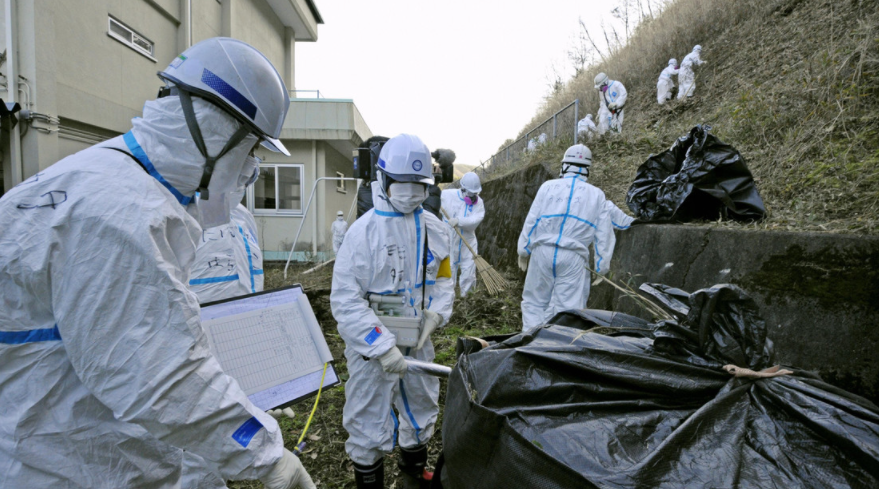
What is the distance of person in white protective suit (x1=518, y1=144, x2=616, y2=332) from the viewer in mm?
4617

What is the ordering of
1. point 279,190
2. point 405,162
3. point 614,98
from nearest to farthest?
point 405,162 < point 614,98 < point 279,190

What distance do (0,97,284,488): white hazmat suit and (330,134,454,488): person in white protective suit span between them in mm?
1250

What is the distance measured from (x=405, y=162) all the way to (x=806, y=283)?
106 inches

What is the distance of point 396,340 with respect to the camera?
100 inches

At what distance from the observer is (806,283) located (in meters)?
2.79

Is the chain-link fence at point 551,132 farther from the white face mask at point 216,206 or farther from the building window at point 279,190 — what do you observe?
the white face mask at point 216,206

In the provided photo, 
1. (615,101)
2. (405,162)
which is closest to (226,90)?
(405,162)

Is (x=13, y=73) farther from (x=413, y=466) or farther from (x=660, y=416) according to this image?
(x=660, y=416)

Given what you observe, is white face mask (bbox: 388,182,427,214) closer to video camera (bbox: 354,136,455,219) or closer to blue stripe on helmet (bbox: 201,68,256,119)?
video camera (bbox: 354,136,455,219)

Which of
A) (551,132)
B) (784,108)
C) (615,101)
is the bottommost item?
(784,108)

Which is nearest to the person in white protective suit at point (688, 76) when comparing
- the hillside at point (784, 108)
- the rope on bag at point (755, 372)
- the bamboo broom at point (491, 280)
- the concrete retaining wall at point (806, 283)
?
the hillside at point (784, 108)

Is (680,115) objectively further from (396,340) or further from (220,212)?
(220,212)

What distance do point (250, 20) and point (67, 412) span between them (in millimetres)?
13527

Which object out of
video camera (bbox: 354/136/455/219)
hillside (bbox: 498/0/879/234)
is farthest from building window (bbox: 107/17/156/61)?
hillside (bbox: 498/0/879/234)
